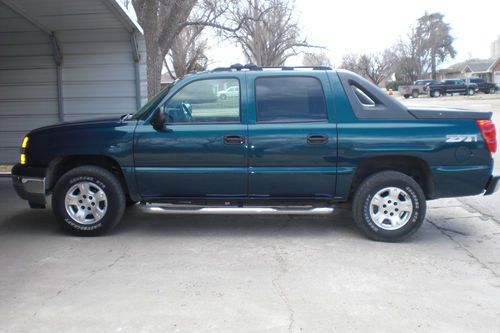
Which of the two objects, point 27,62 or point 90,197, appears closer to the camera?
point 90,197

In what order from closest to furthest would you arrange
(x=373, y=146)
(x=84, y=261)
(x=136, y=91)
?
1. (x=84, y=261)
2. (x=373, y=146)
3. (x=136, y=91)

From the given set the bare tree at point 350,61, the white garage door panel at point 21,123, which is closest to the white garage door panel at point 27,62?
the white garage door panel at point 21,123

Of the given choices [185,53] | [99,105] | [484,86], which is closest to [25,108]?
[99,105]

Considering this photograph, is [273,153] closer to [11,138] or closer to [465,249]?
[465,249]

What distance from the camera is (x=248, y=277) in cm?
497

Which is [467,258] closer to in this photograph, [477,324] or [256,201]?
[477,324]

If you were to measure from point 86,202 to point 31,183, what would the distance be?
69 centimetres

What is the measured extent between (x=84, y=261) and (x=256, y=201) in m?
1.99

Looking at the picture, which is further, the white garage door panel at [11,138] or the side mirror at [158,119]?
the white garage door panel at [11,138]

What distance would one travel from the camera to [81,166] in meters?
6.26

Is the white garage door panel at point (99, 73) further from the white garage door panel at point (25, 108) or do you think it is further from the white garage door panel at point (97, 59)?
the white garage door panel at point (25, 108)

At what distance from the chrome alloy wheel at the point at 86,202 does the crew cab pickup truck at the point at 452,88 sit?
5440 cm

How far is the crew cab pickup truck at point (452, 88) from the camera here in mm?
55594

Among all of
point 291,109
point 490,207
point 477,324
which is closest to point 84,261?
point 291,109
